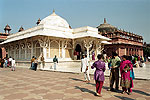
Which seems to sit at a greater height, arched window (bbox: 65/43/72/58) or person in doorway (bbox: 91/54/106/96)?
arched window (bbox: 65/43/72/58)

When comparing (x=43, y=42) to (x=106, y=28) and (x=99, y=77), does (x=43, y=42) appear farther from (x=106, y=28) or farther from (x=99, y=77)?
(x=106, y=28)

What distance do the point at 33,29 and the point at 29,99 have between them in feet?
48.2

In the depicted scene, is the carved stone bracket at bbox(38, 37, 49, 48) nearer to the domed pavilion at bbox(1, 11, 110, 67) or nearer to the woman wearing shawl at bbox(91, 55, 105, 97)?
the domed pavilion at bbox(1, 11, 110, 67)

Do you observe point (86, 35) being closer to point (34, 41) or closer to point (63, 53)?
point (63, 53)

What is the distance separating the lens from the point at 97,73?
4629mm

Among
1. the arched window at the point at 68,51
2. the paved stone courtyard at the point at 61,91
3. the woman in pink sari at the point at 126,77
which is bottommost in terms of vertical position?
the paved stone courtyard at the point at 61,91

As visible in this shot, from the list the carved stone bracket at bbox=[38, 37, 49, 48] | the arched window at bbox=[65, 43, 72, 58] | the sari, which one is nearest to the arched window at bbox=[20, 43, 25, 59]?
the carved stone bracket at bbox=[38, 37, 49, 48]

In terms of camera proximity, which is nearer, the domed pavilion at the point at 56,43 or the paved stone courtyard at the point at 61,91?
the paved stone courtyard at the point at 61,91

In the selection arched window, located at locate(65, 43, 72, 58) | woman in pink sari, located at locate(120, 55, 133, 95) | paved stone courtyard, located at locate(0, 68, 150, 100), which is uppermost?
arched window, located at locate(65, 43, 72, 58)

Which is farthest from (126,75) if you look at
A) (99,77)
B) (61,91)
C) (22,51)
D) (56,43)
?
(22,51)

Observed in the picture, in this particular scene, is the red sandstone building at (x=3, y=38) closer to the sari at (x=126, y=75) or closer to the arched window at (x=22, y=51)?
the arched window at (x=22, y=51)

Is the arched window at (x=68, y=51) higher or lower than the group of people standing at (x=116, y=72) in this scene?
higher

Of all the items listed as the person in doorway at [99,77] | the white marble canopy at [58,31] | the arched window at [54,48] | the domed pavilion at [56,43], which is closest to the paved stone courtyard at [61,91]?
the person in doorway at [99,77]

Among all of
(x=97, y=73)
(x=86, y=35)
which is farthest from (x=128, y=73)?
(x=86, y=35)
